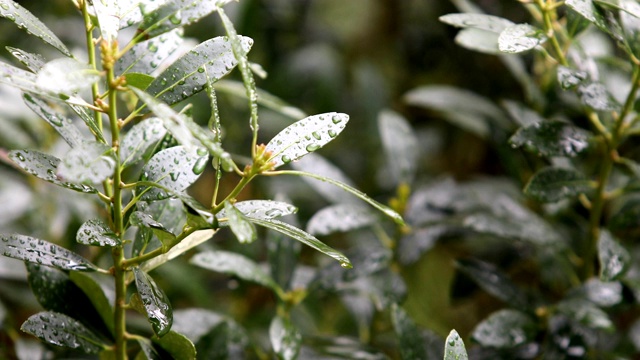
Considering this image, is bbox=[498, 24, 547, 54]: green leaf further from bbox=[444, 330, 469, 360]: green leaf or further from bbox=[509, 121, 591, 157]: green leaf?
bbox=[444, 330, 469, 360]: green leaf

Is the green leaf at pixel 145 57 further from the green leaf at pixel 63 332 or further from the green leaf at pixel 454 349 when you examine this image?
the green leaf at pixel 454 349

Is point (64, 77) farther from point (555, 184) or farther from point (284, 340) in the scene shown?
point (555, 184)

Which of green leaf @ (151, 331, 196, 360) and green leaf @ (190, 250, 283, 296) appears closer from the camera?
green leaf @ (151, 331, 196, 360)

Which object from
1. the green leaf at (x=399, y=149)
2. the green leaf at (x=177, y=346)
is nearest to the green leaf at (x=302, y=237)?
the green leaf at (x=177, y=346)

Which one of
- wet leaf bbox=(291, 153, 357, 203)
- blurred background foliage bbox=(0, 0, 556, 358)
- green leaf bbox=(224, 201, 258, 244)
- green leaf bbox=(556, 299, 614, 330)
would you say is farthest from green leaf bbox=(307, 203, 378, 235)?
green leaf bbox=(224, 201, 258, 244)

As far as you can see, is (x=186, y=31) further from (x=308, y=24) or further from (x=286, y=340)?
(x=286, y=340)

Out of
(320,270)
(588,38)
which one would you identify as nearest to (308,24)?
(588,38)

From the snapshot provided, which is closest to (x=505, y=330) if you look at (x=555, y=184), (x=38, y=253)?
(x=555, y=184)
